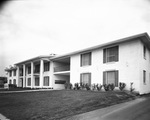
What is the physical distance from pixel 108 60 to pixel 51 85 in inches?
522

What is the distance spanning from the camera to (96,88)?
1742cm

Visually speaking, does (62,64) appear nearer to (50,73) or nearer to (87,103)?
(50,73)

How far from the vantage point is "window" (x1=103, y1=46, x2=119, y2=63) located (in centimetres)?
1607

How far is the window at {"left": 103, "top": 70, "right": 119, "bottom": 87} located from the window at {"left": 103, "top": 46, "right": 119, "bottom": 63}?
1377 mm

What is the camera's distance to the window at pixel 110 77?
15.5 m

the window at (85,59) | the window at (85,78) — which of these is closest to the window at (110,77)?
the window at (85,78)

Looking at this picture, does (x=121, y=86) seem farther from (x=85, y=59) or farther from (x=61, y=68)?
(x=61, y=68)

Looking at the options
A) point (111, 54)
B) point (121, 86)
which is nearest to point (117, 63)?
point (111, 54)

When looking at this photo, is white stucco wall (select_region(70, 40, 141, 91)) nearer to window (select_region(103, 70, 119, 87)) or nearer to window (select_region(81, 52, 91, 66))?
window (select_region(103, 70, 119, 87))

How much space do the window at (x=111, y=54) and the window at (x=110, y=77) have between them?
1.38 metres

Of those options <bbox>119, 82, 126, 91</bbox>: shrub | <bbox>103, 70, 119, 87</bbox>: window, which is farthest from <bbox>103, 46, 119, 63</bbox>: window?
<bbox>119, 82, 126, 91</bbox>: shrub

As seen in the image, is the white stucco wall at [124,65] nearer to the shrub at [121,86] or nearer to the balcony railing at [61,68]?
the shrub at [121,86]

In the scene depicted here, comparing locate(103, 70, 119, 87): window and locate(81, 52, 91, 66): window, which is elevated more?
locate(81, 52, 91, 66): window

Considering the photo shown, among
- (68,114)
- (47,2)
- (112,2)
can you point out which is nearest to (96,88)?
(68,114)
